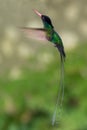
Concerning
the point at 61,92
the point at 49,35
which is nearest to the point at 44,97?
the point at 61,92

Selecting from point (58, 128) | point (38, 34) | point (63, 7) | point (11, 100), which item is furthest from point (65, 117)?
point (63, 7)

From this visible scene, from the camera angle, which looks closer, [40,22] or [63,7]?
[40,22]

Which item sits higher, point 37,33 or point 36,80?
point 37,33

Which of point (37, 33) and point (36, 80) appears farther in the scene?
point (36, 80)

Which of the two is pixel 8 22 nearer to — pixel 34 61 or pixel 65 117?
pixel 34 61

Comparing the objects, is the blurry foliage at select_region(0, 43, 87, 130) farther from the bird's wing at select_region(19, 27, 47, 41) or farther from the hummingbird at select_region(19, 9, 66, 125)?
the bird's wing at select_region(19, 27, 47, 41)

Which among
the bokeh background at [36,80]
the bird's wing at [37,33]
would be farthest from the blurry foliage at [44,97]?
the bird's wing at [37,33]

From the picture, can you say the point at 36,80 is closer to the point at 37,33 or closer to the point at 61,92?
the point at 61,92

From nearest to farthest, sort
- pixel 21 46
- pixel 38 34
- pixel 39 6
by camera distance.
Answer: pixel 38 34 < pixel 39 6 < pixel 21 46
